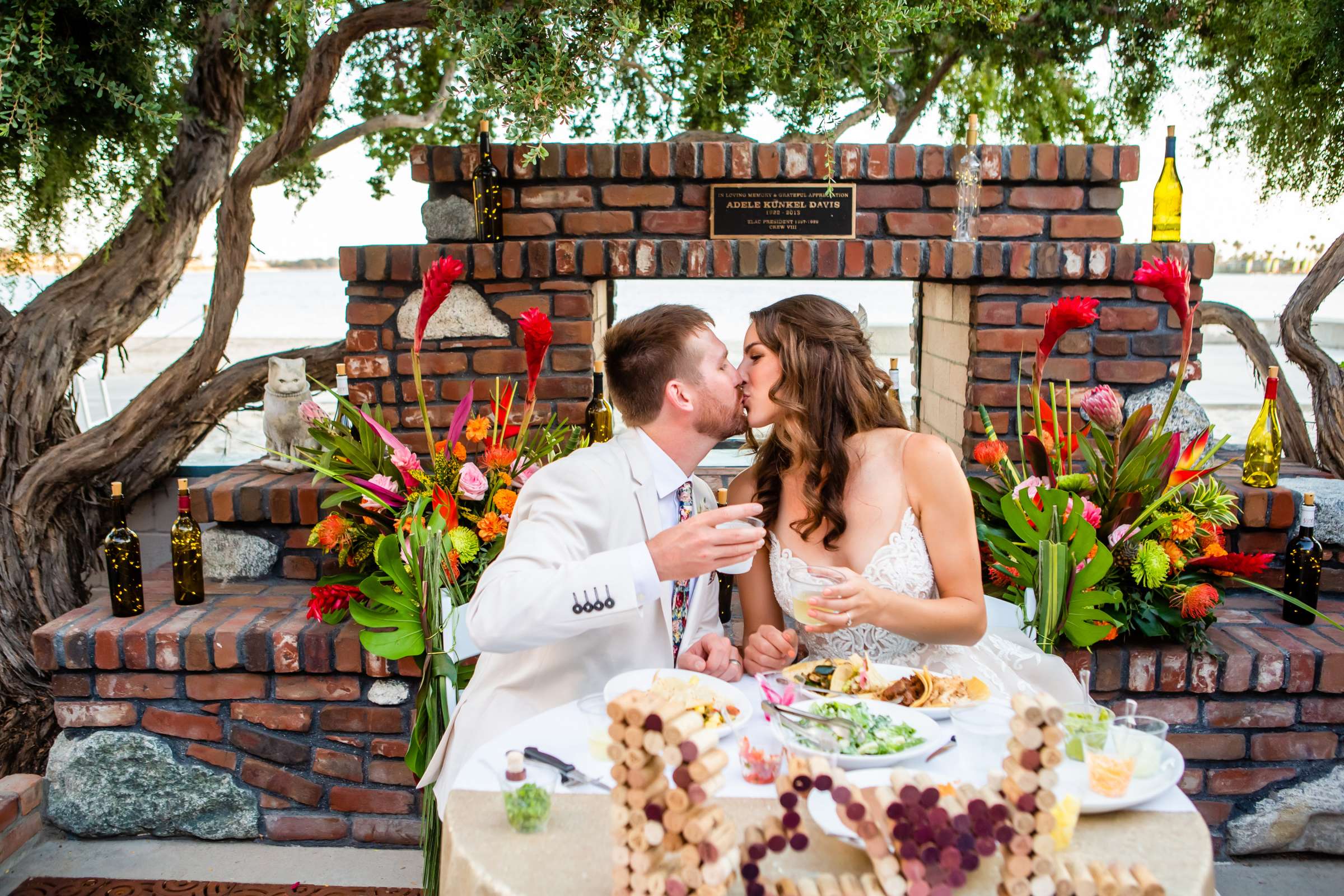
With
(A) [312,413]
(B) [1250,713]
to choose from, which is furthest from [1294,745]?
(A) [312,413]

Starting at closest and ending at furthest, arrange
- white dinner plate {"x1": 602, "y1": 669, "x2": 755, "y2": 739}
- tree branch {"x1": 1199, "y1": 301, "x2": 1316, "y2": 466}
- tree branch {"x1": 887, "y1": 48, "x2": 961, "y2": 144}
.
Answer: white dinner plate {"x1": 602, "y1": 669, "x2": 755, "y2": 739}
tree branch {"x1": 1199, "y1": 301, "x2": 1316, "y2": 466}
tree branch {"x1": 887, "y1": 48, "x2": 961, "y2": 144}

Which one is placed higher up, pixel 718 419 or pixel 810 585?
pixel 718 419

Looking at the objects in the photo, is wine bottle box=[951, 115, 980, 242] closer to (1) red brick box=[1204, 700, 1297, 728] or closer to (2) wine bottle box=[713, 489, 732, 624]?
(2) wine bottle box=[713, 489, 732, 624]

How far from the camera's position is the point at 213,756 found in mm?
2639

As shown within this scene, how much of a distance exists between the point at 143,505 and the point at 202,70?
1719 millimetres

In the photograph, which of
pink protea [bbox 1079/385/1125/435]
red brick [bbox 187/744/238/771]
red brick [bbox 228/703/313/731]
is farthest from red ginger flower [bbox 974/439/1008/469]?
red brick [bbox 187/744/238/771]

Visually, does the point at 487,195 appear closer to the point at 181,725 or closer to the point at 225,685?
the point at 225,685

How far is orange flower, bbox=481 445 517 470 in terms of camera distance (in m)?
2.42

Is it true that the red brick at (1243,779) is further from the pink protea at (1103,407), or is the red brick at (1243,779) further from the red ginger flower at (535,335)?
the red ginger flower at (535,335)

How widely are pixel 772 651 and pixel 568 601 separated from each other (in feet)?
1.44

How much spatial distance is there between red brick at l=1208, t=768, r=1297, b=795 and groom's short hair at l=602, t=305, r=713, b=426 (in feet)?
5.80

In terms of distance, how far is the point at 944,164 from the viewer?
302 cm

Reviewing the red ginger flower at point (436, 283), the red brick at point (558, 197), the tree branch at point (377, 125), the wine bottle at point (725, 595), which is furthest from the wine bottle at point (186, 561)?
the tree branch at point (377, 125)

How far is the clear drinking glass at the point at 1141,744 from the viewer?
123 centimetres
